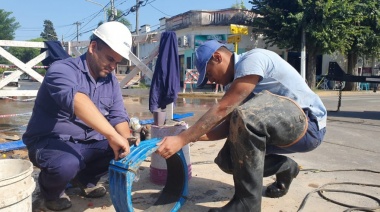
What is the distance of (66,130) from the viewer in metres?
2.76

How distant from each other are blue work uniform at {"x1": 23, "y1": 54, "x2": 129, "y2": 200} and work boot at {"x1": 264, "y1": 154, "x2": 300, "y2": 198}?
127 cm

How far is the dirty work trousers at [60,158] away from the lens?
8.29 ft

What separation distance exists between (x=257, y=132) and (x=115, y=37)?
127 cm

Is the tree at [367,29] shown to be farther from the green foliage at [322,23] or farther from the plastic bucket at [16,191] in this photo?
the plastic bucket at [16,191]

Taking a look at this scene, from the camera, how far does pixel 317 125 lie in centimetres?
270

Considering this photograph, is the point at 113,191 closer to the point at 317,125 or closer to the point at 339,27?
the point at 317,125

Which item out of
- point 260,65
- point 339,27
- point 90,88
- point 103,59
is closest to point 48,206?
point 90,88

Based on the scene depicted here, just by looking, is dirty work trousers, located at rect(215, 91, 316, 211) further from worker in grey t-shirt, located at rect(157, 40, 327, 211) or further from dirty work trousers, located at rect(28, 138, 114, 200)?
dirty work trousers, located at rect(28, 138, 114, 200)

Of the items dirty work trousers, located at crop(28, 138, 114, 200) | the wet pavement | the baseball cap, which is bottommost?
the wet pavement

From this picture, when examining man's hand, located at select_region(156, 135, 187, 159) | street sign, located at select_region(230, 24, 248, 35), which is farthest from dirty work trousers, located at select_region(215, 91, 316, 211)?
street sign, located at select_region(230, 24, 248, 35)

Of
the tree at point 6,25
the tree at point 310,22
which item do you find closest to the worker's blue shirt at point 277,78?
the tree at point 310,22

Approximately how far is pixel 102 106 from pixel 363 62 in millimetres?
26987

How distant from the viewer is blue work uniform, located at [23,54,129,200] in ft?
8.24

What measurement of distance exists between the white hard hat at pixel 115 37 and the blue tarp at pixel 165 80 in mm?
1989
